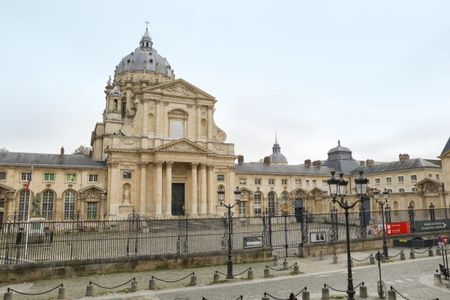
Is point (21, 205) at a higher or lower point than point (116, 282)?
higher

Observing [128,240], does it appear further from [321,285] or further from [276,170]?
[276,170]

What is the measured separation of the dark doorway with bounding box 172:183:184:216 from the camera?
5191 centimetres

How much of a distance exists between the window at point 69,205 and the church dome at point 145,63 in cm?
3488

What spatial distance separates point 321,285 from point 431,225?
21322 millimetres

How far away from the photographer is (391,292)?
527 inches

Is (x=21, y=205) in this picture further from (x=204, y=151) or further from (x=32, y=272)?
(x=32, y=272)

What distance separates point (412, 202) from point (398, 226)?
107ft

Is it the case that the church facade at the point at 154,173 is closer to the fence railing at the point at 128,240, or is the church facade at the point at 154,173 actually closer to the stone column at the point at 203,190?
the stone column at the point at 203,190

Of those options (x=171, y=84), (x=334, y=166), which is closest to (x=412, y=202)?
(x=334, y=166)

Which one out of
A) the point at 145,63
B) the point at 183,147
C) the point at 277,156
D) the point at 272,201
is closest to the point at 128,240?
the point at 183,147

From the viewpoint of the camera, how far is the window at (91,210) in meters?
49.0

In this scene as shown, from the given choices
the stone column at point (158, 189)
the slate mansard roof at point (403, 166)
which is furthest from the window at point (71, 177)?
the slate mansard roof at point (403, 166)

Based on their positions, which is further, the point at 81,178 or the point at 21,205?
the point at 81,178

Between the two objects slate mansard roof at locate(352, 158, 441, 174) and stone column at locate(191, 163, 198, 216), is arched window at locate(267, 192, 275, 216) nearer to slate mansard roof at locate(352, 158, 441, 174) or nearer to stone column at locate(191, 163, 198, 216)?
slate mansard roof at locate(352, 158, 441, 174)
